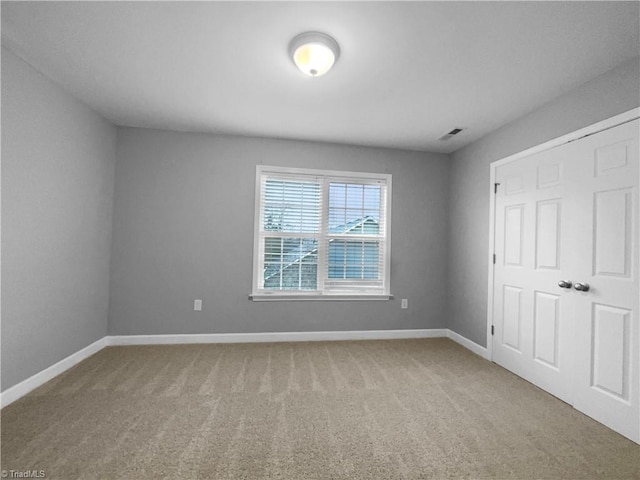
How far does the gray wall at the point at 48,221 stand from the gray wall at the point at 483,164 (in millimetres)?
4223

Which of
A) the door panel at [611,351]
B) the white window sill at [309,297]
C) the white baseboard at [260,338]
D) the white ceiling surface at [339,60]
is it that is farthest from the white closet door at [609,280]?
the white window sill at [309,297]

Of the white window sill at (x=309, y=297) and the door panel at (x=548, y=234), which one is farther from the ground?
the door panel at (x=548, y=234)

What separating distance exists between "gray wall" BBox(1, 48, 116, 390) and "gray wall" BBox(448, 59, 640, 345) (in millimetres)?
4223

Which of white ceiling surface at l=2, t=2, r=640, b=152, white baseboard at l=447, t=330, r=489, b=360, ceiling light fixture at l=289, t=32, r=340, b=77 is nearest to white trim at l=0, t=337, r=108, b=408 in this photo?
white ceiling surface at l=2, t=2, r=640, b=152

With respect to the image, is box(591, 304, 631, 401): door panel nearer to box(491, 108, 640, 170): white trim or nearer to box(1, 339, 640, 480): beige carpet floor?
box(1, 339, 640, 480): beige carpet floor

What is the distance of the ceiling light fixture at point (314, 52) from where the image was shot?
6.01ft

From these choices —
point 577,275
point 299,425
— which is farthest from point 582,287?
point 299,425

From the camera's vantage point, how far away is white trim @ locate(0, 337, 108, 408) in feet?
6.87

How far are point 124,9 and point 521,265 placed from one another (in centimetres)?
365

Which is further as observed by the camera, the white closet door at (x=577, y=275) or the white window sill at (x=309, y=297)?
the white window sill at (x=309, y=297)

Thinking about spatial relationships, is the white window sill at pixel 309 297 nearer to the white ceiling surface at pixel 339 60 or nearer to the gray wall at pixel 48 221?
the gray wall at pixel 48 221

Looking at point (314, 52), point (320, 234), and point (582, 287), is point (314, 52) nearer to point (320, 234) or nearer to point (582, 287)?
point (320, 234)

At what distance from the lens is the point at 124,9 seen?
1667 mm

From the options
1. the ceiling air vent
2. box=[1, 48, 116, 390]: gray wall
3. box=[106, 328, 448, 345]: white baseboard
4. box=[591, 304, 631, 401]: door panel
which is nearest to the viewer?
box=[591, 304, 631, 401]: door panel
